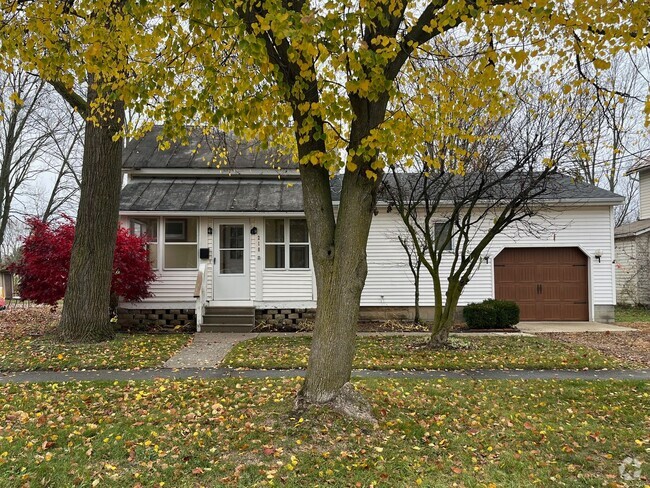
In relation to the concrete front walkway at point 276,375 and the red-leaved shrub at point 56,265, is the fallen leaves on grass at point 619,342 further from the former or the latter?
the red-leaved shrub at point 56,265

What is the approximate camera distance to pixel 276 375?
6910mm

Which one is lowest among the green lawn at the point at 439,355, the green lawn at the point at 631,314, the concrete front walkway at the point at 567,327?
the green lawn at the point at 631,314

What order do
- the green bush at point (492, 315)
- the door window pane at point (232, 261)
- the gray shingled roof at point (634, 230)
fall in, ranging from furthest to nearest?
the gray shingled roof at point (634, 230)
the door window pane at point (232, 261)
the green bush at point (492, 315)

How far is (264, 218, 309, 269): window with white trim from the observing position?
496 inches

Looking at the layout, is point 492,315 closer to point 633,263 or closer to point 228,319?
point 228,319

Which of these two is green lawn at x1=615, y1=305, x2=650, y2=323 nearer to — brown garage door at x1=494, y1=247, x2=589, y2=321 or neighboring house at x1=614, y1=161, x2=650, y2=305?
neighboring house at x1=614, y1=161, x2=650, y2=305

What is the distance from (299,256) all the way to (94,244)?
17.4 feet

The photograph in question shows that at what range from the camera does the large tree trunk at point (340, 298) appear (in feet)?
15.1

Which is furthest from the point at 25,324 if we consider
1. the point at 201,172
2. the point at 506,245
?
the point at 506,245

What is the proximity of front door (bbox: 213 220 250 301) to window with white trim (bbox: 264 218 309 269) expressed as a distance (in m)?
0.61

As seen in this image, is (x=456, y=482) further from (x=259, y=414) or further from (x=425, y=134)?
(x=425, y=134)

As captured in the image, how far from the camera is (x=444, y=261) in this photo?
13422 millimetres
